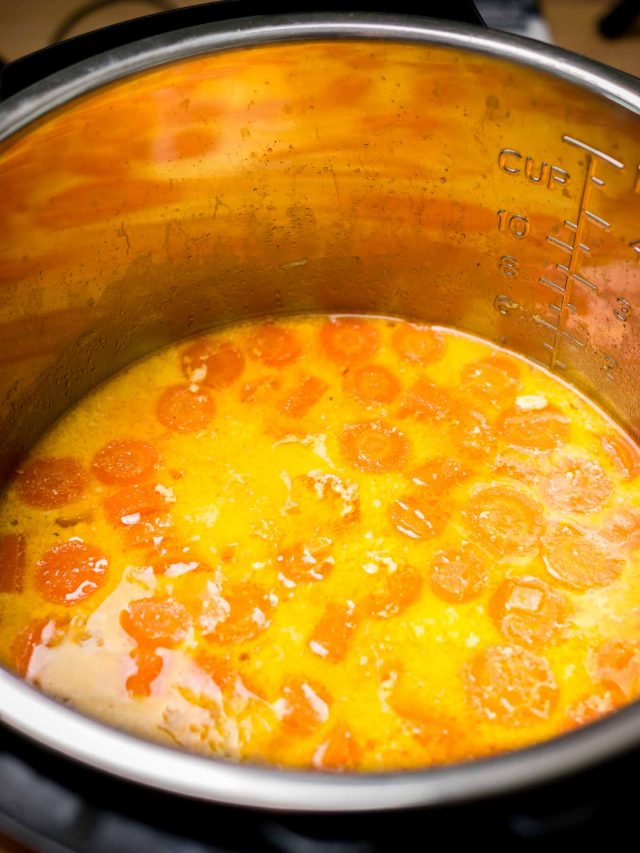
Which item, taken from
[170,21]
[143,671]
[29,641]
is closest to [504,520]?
[143,671]

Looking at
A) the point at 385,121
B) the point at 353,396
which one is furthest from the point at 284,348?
the point at 385,121

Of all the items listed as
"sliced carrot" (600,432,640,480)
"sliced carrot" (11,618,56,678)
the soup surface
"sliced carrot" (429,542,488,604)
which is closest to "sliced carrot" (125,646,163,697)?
the soup surface

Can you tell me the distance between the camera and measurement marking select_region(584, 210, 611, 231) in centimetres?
139

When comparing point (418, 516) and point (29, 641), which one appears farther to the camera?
point (418, 516)

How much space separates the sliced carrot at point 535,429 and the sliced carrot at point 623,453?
65 mm

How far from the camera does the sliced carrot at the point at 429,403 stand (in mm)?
1539

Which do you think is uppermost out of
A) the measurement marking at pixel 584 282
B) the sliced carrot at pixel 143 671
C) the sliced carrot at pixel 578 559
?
the measurement marking at pixel 584 282

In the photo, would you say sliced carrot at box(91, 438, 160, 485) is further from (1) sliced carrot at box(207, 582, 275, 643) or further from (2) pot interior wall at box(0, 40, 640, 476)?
(1) sliced carrot at box(207, 582, 275, 643)

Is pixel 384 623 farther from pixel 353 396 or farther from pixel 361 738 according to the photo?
pixel 353 396

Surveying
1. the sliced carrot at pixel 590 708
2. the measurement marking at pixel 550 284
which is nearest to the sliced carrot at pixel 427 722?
the sliced carrot at pixel 590 708

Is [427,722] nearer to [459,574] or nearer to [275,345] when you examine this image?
[459,574]

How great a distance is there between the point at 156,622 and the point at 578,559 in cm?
59

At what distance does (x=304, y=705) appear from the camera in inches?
47.1

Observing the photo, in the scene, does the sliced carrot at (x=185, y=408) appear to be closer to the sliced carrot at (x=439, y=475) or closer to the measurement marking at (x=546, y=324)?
the sliced carrot at (x=439, y=475)
